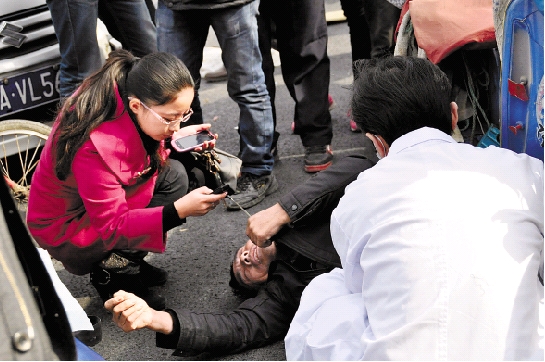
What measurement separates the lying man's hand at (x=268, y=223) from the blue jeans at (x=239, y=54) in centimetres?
107

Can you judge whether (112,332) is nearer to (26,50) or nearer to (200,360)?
(200,360)

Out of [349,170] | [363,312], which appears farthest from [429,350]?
[349,170]

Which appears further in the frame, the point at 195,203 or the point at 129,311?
the point at 195,203

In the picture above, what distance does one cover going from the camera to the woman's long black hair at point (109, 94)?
98.0 inches

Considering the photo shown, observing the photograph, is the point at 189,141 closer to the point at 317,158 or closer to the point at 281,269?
the point at 281,269

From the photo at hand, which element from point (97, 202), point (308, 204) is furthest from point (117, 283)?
point (308, 204)

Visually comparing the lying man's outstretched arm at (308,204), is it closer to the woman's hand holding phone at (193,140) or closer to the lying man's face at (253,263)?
the lying man's face at (253,263)

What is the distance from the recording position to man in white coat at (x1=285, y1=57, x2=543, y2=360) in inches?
61.7

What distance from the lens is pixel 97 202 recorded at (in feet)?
8.17

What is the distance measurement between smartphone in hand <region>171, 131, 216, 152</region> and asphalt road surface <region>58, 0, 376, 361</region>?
19.6 inches

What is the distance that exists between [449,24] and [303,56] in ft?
2.93

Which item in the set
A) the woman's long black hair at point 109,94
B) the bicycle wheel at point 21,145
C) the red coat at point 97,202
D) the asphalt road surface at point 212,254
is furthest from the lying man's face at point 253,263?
the bicycle wheel at point 21,145

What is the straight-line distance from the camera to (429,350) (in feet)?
5.19

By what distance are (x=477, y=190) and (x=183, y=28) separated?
2.00 m
